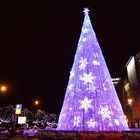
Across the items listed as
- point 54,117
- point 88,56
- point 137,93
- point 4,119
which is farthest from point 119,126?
point 54,117

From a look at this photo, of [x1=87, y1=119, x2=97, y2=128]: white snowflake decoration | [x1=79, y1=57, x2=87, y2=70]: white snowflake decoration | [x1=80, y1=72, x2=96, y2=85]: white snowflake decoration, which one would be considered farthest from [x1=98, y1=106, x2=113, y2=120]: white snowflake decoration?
[x1=79, y1=57, x2=87, y2=70]: white snowflake decoration

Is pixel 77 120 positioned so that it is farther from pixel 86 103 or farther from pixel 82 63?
pixel 82 63

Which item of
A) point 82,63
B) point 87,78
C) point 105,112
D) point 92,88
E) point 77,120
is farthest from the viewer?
point 82,63

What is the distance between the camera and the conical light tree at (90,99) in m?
18.7

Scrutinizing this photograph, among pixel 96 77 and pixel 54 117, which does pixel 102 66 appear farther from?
pixel 54 117

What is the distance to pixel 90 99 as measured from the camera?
19297 millimetres

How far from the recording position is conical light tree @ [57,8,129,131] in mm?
18703

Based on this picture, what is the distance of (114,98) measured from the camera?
1989cm

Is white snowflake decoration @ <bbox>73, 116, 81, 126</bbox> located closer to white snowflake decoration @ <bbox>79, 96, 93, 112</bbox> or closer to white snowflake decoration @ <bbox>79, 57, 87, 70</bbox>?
white snowflake decoration @ <bbox>79, 96, 93, 112</bbox>

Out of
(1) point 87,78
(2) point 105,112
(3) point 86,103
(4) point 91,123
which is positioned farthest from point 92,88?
(4) point 91,123

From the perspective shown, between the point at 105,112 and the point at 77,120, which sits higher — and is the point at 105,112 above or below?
above

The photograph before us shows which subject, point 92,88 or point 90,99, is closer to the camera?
point 90,99

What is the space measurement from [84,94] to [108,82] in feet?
8.01

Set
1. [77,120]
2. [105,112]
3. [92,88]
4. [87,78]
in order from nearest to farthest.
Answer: [105,112] < [77,120] < [92,88] < [87,78]
